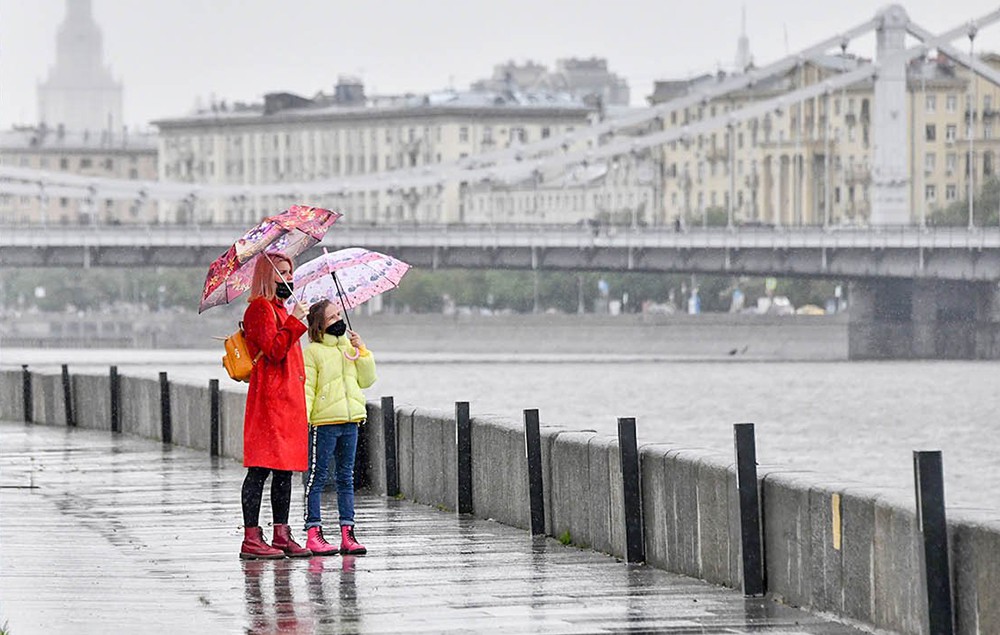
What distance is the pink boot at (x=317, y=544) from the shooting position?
12.8m

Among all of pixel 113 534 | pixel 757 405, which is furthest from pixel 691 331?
pixel 113 534

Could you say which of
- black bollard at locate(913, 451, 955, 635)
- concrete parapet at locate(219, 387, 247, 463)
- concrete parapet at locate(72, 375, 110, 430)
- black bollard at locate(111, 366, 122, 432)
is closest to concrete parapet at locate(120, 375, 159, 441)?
black bollard at locate(111, 366, 122, 432)

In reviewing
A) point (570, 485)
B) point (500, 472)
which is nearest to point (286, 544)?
point (570, 485)

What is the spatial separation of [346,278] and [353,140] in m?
150

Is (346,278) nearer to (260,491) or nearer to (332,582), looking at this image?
(260,491)

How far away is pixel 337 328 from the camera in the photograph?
41.8ft

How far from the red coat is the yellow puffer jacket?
0.39 m

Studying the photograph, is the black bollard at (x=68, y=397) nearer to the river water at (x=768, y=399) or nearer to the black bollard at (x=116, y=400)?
the black bollard at (x=116, y=400)

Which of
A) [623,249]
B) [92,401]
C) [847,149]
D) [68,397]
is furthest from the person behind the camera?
[847,149]

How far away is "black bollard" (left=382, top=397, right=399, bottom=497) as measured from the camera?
1627 centimetres

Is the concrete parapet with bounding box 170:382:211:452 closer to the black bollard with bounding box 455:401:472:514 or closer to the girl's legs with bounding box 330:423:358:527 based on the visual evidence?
the black bollard with bounding box 455:401:472:514

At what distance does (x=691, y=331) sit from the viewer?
10594cm

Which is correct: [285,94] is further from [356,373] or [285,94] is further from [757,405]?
[356,373]

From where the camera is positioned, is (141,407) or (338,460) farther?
(141,407)
